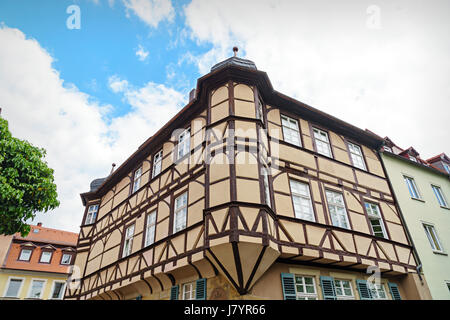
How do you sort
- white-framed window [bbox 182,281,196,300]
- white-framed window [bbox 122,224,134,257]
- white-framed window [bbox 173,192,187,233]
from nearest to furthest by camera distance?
white-framed window [bbox 182,281,196,300] → white-framed window [bbox 173,192,187,233] → white-framed window [bbox 122,224,134,257]

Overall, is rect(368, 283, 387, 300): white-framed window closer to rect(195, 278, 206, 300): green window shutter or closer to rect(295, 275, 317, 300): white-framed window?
rect(295, 275, 317, 300): white-framed window

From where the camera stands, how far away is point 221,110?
10164mm

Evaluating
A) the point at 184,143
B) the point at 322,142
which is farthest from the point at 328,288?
the point at 184,143

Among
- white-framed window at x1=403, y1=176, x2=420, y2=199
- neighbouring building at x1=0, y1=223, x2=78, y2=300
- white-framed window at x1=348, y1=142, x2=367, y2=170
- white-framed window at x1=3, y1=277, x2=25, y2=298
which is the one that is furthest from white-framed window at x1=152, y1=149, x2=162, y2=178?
white-framed window at x1=3, y1=277, x2=25, y2=298

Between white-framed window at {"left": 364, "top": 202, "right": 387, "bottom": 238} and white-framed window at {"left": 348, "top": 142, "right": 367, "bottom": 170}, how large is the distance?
185 centimetres

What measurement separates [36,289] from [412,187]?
1152 inches

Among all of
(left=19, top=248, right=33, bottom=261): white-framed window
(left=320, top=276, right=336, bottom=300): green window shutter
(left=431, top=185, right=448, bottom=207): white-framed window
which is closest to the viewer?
(left=320, top=276, right=336, bottom=300): green window shutter

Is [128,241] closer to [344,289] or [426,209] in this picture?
[344,289]

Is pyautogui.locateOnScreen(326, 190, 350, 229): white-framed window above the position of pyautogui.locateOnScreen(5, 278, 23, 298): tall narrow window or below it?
below

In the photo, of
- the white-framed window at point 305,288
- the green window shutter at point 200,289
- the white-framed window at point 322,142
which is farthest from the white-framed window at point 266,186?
the white-framed window at point 322,142

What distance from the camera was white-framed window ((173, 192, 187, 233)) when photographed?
999cm

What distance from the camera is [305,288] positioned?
8516 mm
